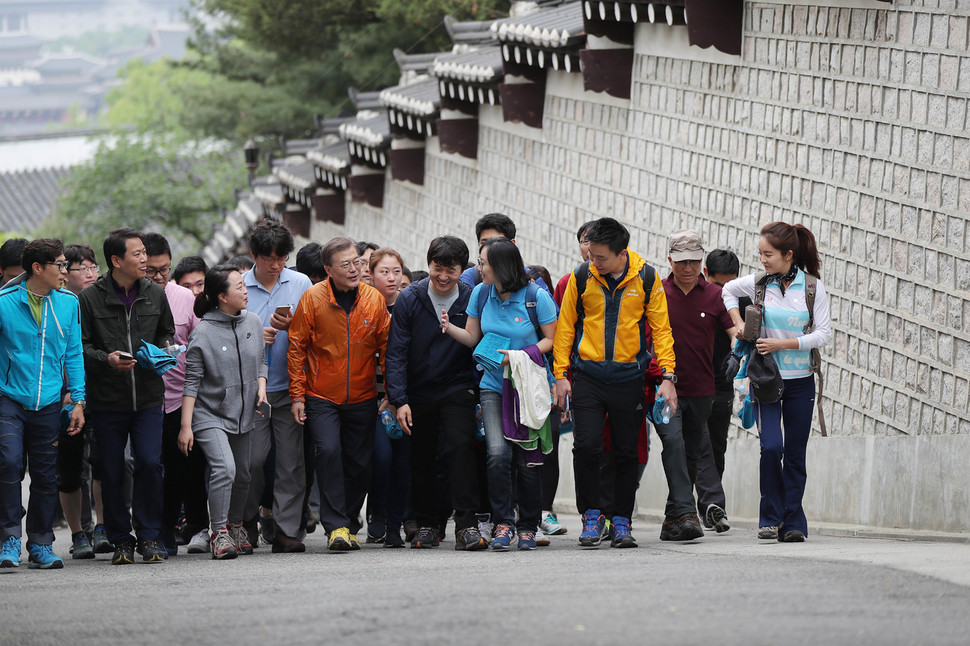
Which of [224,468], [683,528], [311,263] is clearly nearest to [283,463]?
[224,468]

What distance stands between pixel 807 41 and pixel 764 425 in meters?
3.78

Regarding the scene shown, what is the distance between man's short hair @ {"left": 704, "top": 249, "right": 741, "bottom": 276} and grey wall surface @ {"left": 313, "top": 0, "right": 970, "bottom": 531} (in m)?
0.95

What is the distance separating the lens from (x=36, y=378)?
8766 mm

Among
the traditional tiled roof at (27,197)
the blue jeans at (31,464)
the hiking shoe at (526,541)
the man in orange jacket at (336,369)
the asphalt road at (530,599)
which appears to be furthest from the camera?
the traditional tiled roof at (27,197)

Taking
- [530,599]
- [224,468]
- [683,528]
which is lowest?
[683,528]

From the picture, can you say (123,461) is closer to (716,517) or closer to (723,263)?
(716,517)

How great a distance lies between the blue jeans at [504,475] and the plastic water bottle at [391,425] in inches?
24.1

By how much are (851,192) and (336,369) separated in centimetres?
406

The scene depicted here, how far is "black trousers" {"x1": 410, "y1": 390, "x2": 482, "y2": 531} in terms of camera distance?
9.16 meters

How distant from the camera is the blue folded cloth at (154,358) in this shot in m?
8.83

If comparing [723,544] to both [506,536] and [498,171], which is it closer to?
[506,536]

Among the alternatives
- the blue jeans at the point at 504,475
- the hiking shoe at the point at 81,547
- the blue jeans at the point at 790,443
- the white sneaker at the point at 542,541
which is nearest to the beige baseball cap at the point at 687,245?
the blue jeans at the point at 790,443

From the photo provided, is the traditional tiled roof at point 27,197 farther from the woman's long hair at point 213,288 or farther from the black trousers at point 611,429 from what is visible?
the black trousers at point 611,429

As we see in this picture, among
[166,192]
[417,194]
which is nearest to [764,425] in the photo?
[417,194]
